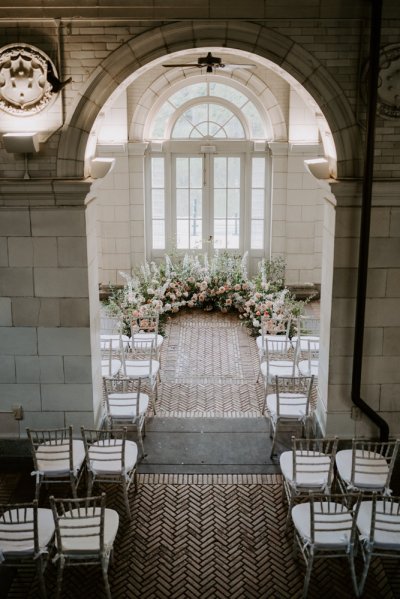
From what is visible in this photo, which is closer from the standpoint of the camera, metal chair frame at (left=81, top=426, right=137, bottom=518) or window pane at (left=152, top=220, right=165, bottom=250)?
metal chair frame at (left=81, top=426, right=137, bottom=518)

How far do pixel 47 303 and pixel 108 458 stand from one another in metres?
2.07

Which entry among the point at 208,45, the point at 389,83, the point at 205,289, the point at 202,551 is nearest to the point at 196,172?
the point at 205,289

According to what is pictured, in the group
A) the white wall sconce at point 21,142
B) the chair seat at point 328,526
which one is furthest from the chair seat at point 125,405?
the white wall sconce at point 21,142

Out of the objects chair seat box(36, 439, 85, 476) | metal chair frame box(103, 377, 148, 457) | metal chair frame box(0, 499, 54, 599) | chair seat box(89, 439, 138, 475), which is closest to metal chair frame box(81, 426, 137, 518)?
chair seat box(89, 439, 138, 475)

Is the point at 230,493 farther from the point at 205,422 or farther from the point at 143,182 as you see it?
the point at 143,182

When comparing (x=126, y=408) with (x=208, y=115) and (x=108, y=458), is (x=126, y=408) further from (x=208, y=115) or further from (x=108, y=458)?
(x=208, y=115)

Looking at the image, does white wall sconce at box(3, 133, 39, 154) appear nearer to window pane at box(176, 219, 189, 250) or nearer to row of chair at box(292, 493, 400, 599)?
row of chair at box(292, 493, 400, 599)

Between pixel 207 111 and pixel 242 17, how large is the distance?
24.7 feet

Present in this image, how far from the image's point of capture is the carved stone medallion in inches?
311

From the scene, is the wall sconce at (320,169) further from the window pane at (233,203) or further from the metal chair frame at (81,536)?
the window pane at (233,203)

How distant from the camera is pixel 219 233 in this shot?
1599 cm

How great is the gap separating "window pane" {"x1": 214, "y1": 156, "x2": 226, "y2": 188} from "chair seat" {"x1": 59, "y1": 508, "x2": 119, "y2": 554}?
33.5ft

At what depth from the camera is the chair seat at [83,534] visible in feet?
21.3

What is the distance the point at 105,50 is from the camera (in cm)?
803
